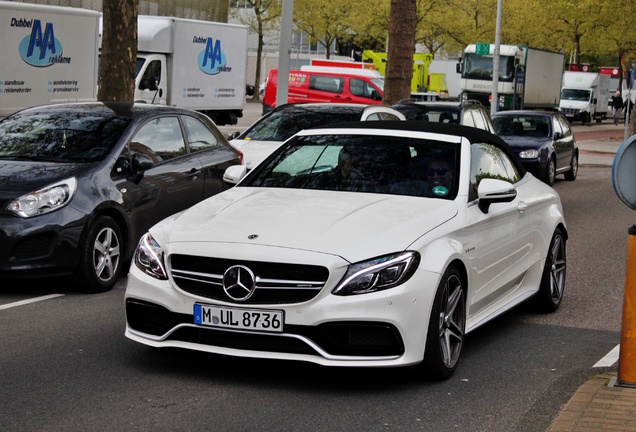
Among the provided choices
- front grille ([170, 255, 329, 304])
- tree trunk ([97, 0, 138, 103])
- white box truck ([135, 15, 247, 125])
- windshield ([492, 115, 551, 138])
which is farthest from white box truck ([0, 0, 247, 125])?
front grille ([170, 255, 329, 304])

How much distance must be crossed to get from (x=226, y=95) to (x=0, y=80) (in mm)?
11444

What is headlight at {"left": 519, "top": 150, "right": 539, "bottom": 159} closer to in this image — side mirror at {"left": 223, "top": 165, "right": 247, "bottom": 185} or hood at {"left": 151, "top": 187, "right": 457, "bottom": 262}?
side mirror at {"left": 223, "top": 165, "right": 247, "bottom": 185}

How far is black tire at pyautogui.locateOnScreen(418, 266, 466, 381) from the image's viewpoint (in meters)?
6.19

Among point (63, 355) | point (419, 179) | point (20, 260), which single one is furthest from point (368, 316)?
point (20, 260)

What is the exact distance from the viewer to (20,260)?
8.84 meters

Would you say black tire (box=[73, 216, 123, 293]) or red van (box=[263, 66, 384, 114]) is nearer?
black tire (box=[73, 216, 123, 293])

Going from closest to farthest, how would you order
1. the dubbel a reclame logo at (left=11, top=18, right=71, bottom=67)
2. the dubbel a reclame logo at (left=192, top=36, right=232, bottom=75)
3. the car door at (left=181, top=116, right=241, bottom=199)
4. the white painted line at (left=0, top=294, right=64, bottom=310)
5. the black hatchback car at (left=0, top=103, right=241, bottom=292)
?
the white painted line at (left=0, top=294, right=64, bottom=310)
the black hatchback car at (left=0, top=103, right=241, bottom=292)
the car door at (left=181, top=116, right=241, bottom=199)
the dubbel a reclame logo at (left=11, top=18, right=71, bottom=67)
the dubbel a reclame logo at (left=192, top=36, right=232, bottom=75)

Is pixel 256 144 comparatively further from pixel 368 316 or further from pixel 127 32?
pixel 368 316

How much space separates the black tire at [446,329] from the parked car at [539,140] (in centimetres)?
1617

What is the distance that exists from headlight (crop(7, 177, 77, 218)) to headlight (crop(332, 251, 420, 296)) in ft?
12.6

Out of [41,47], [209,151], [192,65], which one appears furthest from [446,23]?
[209,151]

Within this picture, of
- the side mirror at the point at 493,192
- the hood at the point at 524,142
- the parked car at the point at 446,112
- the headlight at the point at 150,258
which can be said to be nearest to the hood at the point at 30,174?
the headlight at the point at 150,258

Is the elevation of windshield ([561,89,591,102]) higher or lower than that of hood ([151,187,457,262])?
lower

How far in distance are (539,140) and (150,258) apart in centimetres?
1767
